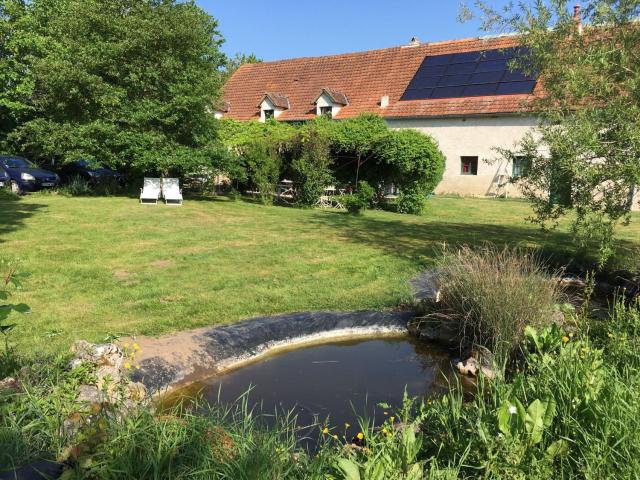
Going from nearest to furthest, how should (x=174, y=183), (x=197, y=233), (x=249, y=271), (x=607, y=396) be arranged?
(x=607, y=396) < (x=249, y=271) < (x=197, y=233) < (x=174, y=183)

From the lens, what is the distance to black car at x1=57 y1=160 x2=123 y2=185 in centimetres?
2107

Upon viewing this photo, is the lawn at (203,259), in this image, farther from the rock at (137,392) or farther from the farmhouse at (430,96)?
the farmhouse at (430,96)

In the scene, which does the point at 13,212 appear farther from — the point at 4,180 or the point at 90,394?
the point at 90,394

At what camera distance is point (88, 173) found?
23125 millimetres

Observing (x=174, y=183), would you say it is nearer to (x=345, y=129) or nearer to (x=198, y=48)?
(x=198, y=48)

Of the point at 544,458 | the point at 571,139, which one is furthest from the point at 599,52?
the point at 544,458

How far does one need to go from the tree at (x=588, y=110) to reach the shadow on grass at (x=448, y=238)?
4.35 ft

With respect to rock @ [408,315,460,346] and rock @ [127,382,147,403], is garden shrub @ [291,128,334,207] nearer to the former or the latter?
rock @ [408,315,460,346]

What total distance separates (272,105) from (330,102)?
156 inches

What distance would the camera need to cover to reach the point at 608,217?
23.1 feet

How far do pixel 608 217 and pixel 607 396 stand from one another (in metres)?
4.92

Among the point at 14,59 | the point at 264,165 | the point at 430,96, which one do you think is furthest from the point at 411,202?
the point at 14,59

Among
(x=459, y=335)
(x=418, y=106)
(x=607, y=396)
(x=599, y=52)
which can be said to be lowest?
(x=459, y=335)

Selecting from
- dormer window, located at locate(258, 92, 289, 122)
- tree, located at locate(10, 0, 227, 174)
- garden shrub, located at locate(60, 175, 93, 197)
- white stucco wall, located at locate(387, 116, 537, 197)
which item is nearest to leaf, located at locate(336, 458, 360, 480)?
tree, located at locate(10, 0, 227, 174)
